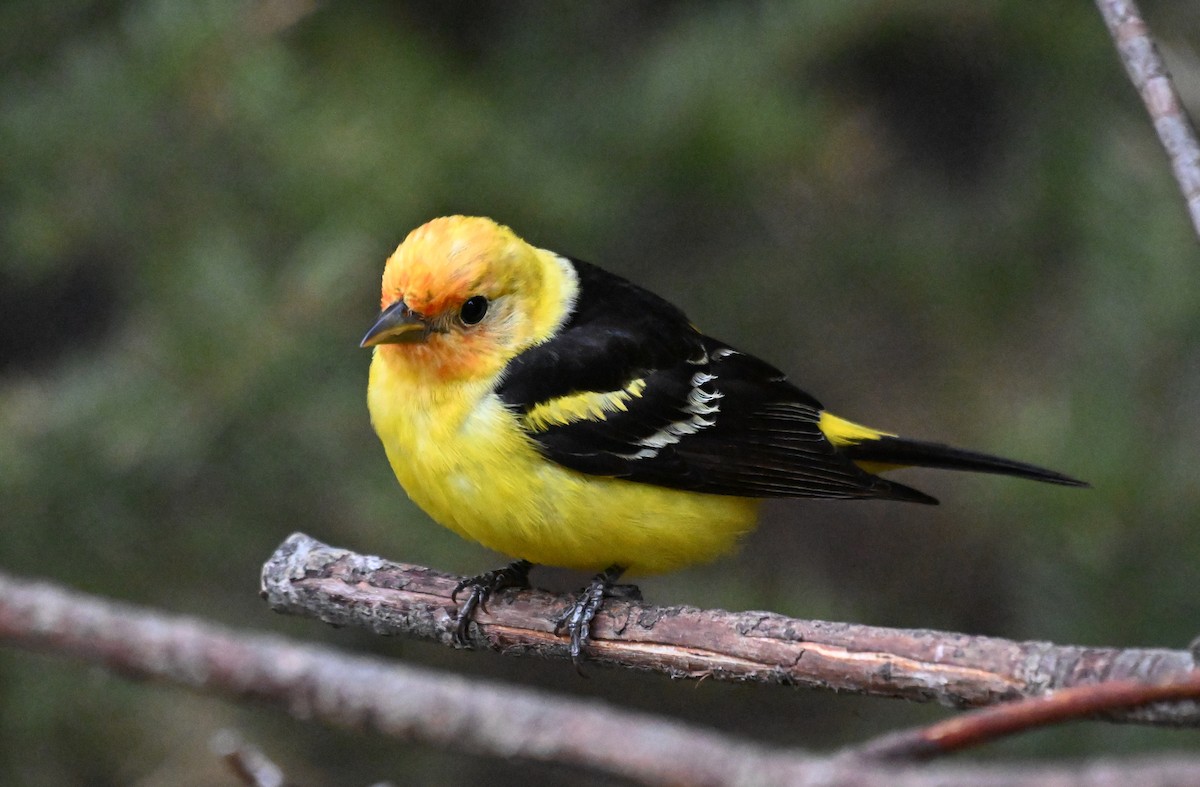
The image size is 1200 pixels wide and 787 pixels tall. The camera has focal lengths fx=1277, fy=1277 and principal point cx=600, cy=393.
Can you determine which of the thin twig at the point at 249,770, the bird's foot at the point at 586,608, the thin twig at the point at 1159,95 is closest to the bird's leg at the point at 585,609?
the bird's foot at the point at 586,608

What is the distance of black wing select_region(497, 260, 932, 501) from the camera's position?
8.20 ft

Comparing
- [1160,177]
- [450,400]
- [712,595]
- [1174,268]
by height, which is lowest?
[712,595]

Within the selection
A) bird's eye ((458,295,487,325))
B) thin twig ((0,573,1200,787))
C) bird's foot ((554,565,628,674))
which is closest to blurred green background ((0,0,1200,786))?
bird's eye ((458,295,487,325))

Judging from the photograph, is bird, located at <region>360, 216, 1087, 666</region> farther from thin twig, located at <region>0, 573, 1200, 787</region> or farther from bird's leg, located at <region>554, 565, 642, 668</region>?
thin twig, located at <region>0, 573, 1200, 787</region>

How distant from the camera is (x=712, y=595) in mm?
3430

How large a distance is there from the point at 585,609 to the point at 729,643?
1.53ft

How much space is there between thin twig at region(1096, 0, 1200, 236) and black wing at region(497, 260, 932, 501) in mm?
1078

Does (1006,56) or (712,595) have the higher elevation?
(1006,56)

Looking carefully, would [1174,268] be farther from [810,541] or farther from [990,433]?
[810,541]

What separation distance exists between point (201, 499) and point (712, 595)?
1356mm

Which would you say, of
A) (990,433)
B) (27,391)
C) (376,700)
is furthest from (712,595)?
(376,700)

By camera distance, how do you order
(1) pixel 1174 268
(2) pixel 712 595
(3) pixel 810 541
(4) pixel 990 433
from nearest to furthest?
(1) pixel 1174 268 < (2) pixel 712 595 < (4) pixel 990 433 < (3) pixel 810 541

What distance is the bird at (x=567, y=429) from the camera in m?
2.39

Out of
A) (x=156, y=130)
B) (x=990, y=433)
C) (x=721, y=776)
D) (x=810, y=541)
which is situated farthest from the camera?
(x=810, y=541)
